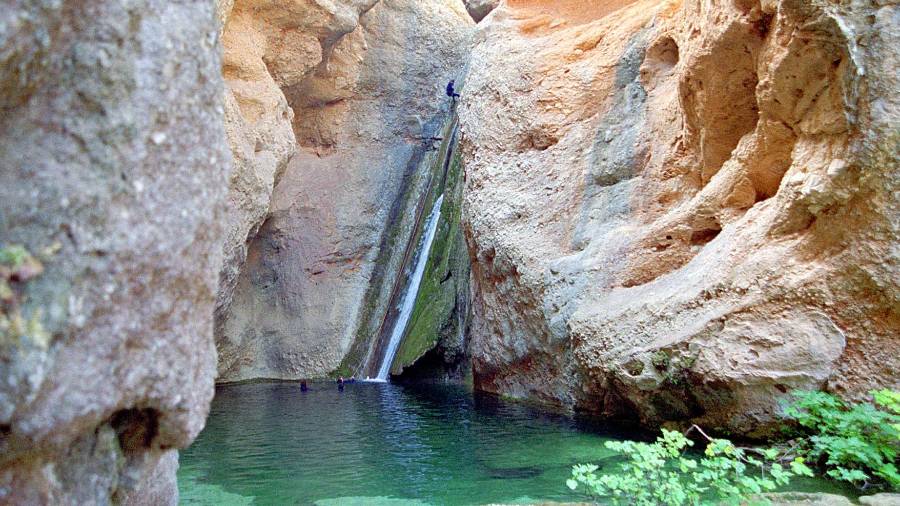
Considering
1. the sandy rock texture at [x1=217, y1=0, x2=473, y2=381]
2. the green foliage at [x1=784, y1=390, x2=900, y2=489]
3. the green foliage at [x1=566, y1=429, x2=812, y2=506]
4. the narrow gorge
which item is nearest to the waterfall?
the narrow gorge

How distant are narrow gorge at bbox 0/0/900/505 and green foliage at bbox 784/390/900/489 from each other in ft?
0.34

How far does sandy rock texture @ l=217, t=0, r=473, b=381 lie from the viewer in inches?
619

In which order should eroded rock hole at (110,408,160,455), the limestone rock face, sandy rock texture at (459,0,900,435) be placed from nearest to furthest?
eroded rock hole at (110,408,160,455) → sandy rock texture at (459,0,900,435) → the limestone rock face

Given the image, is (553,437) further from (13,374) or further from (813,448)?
(13,374)

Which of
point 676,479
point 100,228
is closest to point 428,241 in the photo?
point 676,479

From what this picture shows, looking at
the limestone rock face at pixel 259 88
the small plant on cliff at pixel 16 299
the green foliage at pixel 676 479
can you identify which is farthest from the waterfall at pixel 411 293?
the small plant on cliff at pixel 16 299

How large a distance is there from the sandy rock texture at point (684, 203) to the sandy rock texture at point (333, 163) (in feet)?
13.4

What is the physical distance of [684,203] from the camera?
893cm

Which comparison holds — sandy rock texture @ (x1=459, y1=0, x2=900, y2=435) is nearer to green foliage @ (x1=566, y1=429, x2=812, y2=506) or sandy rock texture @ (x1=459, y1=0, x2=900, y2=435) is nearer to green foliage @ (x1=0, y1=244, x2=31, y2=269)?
green foliage @ (x1=566, y1=429, x2=812, y2=506)

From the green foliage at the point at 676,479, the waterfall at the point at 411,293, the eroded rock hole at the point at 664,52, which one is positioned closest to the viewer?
the green foliage at the point at 676,479

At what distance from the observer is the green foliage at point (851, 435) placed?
16.4ft

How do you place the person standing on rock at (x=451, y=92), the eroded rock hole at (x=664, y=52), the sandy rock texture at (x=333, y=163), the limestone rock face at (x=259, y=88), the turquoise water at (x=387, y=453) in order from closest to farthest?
1. the turquoise water at (x=387, y=453)
2. the eroded rock hole at (x=664, y=52)
3. the limestone rock face at (x=259, y=88)
4. the sandy rock texture at (x=333, y=163)
5. the person standing on rock at (x=451, y=92)

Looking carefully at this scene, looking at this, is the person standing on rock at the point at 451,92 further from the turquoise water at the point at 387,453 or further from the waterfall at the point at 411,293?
the turquoise water at the point at 387,453

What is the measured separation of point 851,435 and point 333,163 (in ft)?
49.7
